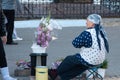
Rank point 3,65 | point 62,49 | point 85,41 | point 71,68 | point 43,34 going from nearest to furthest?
point 85,41 → point 71,68 → point 3,65 → point 43,34 → point 62,49

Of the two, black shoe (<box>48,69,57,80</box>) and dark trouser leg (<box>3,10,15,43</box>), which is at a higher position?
dark trouser leg (<box>3,10,15,43</box>)

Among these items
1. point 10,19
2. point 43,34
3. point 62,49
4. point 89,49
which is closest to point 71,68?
point 89,49

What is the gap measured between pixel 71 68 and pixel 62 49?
4.00 metres

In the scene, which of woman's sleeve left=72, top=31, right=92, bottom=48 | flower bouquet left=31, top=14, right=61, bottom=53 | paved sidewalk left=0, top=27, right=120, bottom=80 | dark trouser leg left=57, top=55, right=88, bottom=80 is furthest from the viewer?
paved sidewalk left=0, top=27, right=120, bottom=80

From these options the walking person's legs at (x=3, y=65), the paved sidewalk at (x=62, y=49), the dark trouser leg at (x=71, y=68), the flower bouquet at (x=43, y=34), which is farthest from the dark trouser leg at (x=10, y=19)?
the dark trouser leg at (x=71, y=68)

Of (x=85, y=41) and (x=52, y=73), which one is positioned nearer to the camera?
(x=85, y=41)

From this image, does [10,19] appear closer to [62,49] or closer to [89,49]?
[62,49]

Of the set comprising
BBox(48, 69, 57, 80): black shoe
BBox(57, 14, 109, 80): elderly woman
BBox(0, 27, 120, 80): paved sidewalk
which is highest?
BBox(57, 14, 109, 80): elderly woman

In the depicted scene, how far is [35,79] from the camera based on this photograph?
786cm

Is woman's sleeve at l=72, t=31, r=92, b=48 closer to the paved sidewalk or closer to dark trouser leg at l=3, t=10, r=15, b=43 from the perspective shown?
the paved sidewalk

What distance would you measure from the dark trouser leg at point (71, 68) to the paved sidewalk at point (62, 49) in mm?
947

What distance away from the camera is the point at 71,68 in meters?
7.53

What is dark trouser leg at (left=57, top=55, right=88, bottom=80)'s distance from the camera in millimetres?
7473

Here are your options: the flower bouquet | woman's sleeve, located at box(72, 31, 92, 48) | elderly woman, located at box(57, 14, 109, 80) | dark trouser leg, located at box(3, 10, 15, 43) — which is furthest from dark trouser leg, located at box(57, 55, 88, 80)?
dark trouser leg, located at box(3, 10, 15, 43)
